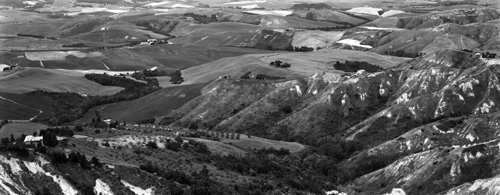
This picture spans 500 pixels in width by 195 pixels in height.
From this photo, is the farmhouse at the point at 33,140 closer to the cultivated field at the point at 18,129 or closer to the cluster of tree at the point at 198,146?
the cluster of tree at the point at 198,146

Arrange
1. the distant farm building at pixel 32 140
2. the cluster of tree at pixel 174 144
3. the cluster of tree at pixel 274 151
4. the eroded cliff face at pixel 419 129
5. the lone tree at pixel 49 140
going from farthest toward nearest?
the cluster of tree at pixel 274 151 → the cluster of tree at pixel 174 144 → the eroded cliff face at pixel 419 129 → the distant farm building at pixel 32 140 → the lone tree at pixel 49 140

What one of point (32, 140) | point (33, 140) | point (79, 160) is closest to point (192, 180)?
point (79, 160)

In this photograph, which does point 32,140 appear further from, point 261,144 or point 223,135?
point 223,135

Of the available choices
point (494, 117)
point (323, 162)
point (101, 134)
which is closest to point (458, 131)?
point (494, 117)

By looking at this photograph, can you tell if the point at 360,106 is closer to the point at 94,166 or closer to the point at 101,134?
the point at 101,134

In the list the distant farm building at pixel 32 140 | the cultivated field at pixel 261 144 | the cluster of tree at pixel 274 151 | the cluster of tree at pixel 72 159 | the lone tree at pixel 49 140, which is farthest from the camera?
the cultivated field at pixel 261 144

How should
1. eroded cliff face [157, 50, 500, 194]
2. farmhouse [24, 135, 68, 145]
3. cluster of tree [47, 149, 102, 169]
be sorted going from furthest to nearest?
eroded cliff face [157, 50, 500, 194] < farmhouse [24, 135, 68, 145] < cluster of tree [47, 149, 102, 169]

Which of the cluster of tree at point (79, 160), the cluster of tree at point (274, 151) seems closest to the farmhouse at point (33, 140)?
the cluster of tree at point (79, 160)

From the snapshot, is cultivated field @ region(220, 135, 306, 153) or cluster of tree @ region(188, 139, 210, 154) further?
cultivated field @ region(220, 135, 306, 153)

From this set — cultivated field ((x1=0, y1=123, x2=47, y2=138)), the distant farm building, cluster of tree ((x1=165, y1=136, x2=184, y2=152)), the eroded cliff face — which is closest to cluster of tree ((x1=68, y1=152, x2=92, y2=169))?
the distant farm building

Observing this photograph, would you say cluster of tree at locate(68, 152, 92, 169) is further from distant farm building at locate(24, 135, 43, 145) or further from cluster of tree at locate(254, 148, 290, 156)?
cluster of tree at locate(254, 148, 290, 156)

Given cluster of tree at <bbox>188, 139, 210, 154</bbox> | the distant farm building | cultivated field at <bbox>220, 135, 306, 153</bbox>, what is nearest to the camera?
the distant farm building
